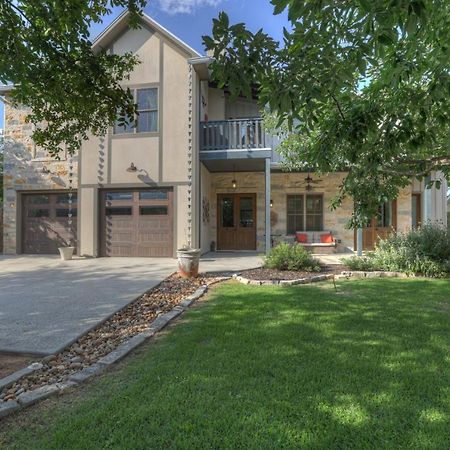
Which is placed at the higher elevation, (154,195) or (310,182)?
(310,182)

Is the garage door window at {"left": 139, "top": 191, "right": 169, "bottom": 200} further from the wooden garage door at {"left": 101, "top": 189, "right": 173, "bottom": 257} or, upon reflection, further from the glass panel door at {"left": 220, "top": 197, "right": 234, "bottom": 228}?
the glass panel door at {"left": 220, "top": 197, "right": 234, "bottom": 228}

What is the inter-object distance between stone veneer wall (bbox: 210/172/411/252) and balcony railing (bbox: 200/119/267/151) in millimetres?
2549

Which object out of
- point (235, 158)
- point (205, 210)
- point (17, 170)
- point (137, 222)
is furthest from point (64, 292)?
point (17, 170)

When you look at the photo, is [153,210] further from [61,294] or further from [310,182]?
[310,182]

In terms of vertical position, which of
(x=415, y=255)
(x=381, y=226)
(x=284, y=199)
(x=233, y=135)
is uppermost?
(x=233, y=135)

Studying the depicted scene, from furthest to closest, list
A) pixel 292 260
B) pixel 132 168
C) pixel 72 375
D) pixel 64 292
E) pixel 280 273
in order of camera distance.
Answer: pixel 132 168, pixel 292 260, pixel 280 273, pixel 64 292, pixel 72 375

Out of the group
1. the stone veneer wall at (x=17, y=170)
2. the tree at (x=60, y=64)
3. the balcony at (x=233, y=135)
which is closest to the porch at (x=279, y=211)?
the balcony at (x=233, y=135)

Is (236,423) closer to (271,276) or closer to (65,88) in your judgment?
(65,88)

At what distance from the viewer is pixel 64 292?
6383 millimetres

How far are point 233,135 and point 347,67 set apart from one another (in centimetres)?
935

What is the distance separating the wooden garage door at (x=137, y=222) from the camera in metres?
11.5

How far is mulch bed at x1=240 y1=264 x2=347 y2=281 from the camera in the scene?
776 centimetres

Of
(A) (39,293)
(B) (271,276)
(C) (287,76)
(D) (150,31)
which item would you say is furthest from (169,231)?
(C) (287,76)

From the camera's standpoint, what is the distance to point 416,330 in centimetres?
413
